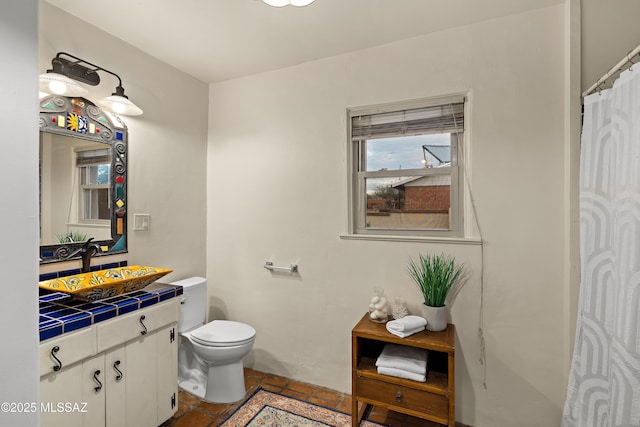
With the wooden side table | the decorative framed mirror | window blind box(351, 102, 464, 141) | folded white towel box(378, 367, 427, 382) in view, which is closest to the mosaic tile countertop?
the decorative framed mirror

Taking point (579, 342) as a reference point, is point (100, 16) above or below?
above

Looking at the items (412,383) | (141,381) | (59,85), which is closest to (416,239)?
(412,383)

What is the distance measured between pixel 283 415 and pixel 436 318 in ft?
3.80

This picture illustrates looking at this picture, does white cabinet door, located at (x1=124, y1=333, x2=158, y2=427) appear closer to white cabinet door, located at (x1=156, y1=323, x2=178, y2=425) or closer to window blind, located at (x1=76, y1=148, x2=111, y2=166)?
white cabinet door, located at (x1=156, y1=323, x2=178, y2=425)

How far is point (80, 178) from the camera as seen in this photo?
1978 millimetres

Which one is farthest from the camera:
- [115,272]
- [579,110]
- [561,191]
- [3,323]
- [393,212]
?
[393,212]

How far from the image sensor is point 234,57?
240cm

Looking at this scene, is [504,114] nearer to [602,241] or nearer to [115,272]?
[602,241]

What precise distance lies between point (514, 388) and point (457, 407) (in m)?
0.36

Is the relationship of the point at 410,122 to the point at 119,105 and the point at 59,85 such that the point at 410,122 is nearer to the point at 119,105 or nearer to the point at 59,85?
the point at 119,105

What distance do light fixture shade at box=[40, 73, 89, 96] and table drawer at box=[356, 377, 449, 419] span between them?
7.41ft

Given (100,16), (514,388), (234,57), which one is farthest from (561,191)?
(100,16)

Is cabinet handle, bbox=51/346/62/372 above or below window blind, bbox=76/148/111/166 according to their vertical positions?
below

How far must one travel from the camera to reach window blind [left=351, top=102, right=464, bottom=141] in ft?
6.93
